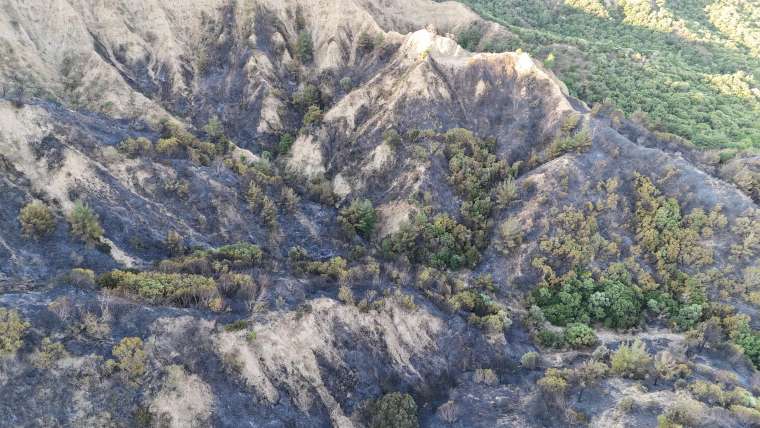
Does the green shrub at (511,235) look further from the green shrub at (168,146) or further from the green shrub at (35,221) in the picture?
the green shrub at (35,221)

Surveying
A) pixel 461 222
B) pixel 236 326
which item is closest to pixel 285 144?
pixel 461 222

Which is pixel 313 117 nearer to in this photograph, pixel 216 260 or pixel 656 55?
pixel 216 260

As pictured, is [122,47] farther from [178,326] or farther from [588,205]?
[588,205]

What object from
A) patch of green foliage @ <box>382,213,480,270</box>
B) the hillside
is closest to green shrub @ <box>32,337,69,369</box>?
the hillside

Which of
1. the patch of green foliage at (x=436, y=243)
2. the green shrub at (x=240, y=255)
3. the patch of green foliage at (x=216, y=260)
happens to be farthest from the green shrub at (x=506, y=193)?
the green shrub at (x=240, y=255)

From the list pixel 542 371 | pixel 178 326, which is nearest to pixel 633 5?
pixel 542 371
